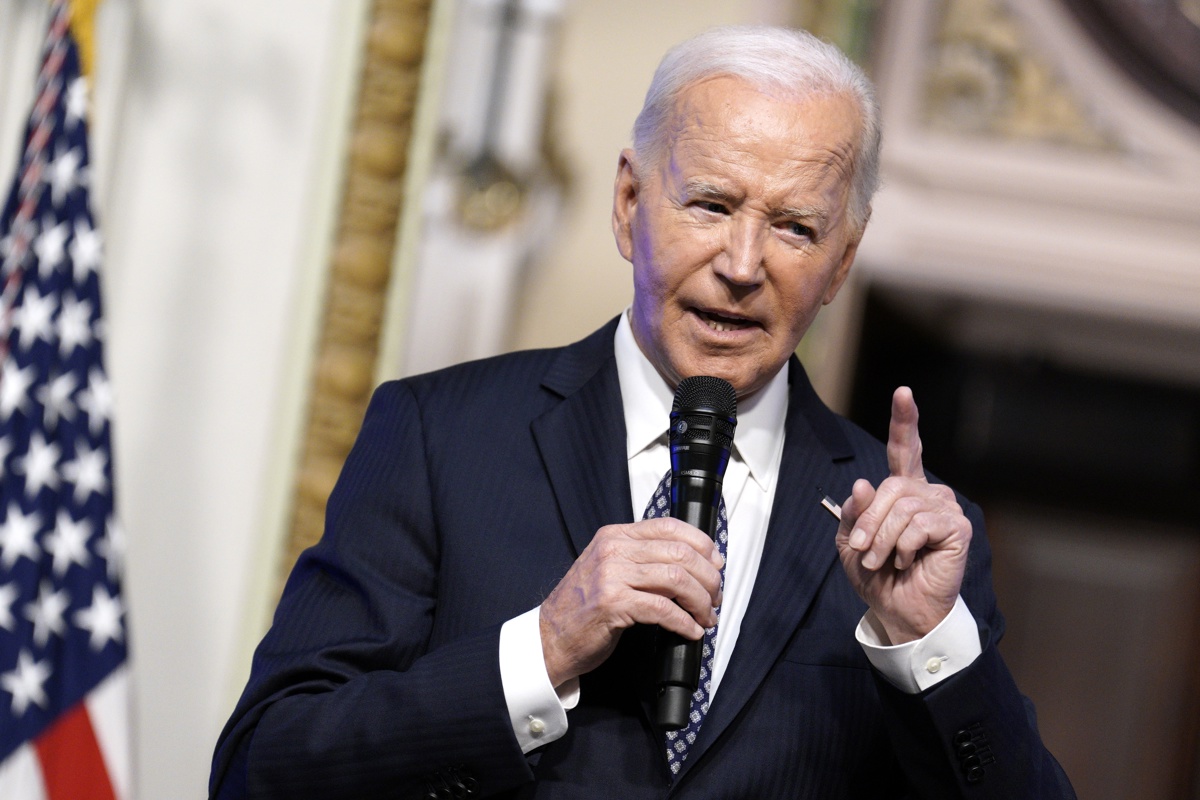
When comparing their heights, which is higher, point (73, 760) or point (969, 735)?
point (969, 735)

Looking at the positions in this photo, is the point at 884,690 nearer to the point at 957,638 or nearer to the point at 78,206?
the point at 957,638

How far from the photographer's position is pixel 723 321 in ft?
4.66

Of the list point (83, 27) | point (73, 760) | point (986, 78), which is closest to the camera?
point (73, 760)

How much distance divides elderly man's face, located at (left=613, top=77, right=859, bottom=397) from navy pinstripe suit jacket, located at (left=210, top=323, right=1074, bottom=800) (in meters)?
0.15

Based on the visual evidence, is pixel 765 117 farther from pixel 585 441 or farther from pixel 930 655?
pixel 930 655

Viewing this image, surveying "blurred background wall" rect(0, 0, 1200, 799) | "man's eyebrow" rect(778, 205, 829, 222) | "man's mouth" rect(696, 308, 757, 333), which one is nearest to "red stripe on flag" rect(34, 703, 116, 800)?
"blurred background wall" rect(0, 0, 1200, 799)

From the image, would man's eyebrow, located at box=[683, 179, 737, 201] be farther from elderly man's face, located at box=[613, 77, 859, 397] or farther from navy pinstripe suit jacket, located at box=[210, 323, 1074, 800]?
navy pinstripe suit jacket, located at box=[210, 323, 1074, 800]

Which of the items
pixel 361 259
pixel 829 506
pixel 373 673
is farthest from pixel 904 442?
pixel 361 259

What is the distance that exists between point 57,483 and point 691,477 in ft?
5.72

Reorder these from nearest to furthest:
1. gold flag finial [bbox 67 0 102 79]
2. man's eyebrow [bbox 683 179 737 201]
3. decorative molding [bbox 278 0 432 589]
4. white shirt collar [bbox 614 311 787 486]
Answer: man's eyebrow [bbox 683 179 737 201] < white shirt collar [bbox 614 311 787 486] < gold flag finial [bbox 67 0 102 79] < decorative molding [bbox 278 0 432 589]

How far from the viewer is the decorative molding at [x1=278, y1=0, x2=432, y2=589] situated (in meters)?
3.29

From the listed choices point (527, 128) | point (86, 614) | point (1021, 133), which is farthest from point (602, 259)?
point (86, 614)

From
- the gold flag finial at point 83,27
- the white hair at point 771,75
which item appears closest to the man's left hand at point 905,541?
the white hair at point 771,75

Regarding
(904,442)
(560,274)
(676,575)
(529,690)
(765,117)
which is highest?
(765,117)
